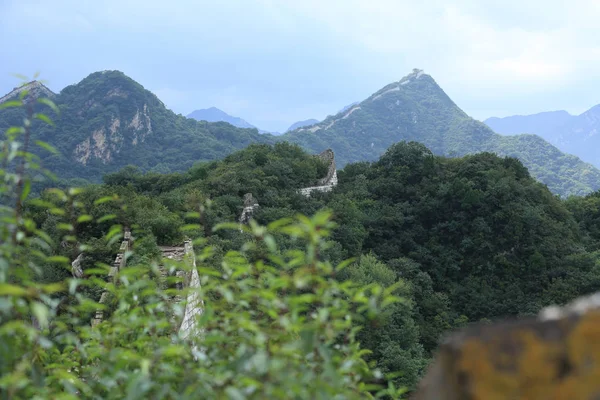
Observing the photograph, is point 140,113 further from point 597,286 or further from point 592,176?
point 592,176

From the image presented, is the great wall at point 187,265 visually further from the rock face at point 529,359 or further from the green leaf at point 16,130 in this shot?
the rock face at point 529,359

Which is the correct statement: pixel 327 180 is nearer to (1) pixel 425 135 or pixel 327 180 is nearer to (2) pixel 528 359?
(2) pixel 528 359

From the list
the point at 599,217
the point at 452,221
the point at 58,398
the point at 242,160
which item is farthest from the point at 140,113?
the point at 58,398

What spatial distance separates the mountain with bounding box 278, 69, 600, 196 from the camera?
290 feet

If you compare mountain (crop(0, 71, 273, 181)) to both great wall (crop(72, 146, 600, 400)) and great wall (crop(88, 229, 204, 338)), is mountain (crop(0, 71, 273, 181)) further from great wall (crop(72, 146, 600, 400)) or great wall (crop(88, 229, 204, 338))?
great wall (crop(72, 146, 600, 400))

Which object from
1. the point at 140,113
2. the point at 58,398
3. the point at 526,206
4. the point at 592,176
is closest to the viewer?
the point at 58,398

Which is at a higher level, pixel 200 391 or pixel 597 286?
pixel 200 391

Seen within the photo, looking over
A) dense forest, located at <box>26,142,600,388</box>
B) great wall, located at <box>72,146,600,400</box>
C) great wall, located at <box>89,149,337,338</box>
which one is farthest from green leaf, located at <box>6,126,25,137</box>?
dense forest, located at <box>26,142,600,388</box>

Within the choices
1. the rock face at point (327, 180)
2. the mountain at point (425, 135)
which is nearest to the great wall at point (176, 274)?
the rock face at point (327, 180)

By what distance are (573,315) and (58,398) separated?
57.3 inches

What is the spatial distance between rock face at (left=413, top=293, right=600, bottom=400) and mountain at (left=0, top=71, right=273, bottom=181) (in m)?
66.6

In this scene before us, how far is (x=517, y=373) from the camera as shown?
3.12 feet

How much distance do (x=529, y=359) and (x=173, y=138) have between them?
79.0 m

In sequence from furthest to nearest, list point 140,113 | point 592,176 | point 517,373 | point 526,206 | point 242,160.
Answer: point 592,176, point 140,113, point 242,160, point 526,206, point 517,373
